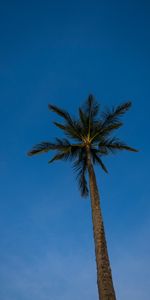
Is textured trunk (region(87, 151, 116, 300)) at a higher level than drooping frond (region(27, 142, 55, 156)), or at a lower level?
lower

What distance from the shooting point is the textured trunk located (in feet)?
28.9

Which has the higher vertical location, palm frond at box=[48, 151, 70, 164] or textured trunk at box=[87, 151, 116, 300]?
palm frond at box=[48, 151, 70, 164]

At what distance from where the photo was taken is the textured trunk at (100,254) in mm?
8820

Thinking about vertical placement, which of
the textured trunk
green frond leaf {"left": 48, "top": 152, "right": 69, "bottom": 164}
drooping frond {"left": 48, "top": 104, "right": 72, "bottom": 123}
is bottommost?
the textured trunk

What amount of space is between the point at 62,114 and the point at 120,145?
137 inches

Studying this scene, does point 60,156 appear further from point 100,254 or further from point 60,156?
point 100,254

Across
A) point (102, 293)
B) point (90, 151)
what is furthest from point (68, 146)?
point (102, 293)

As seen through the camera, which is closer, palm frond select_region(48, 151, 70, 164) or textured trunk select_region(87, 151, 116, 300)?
textured trunk select_region(87, 151, 116, 300)

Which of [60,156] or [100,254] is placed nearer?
[100,254]

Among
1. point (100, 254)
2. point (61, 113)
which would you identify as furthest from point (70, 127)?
point (100, 254)

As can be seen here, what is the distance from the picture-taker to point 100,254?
9781 mm

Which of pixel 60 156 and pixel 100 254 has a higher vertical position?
pixel 60 156

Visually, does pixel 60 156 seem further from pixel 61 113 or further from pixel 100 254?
pixel 100 254

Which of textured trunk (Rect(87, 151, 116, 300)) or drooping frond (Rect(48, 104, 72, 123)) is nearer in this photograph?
textured trunk (Rect(87, 151, 116, 300))
